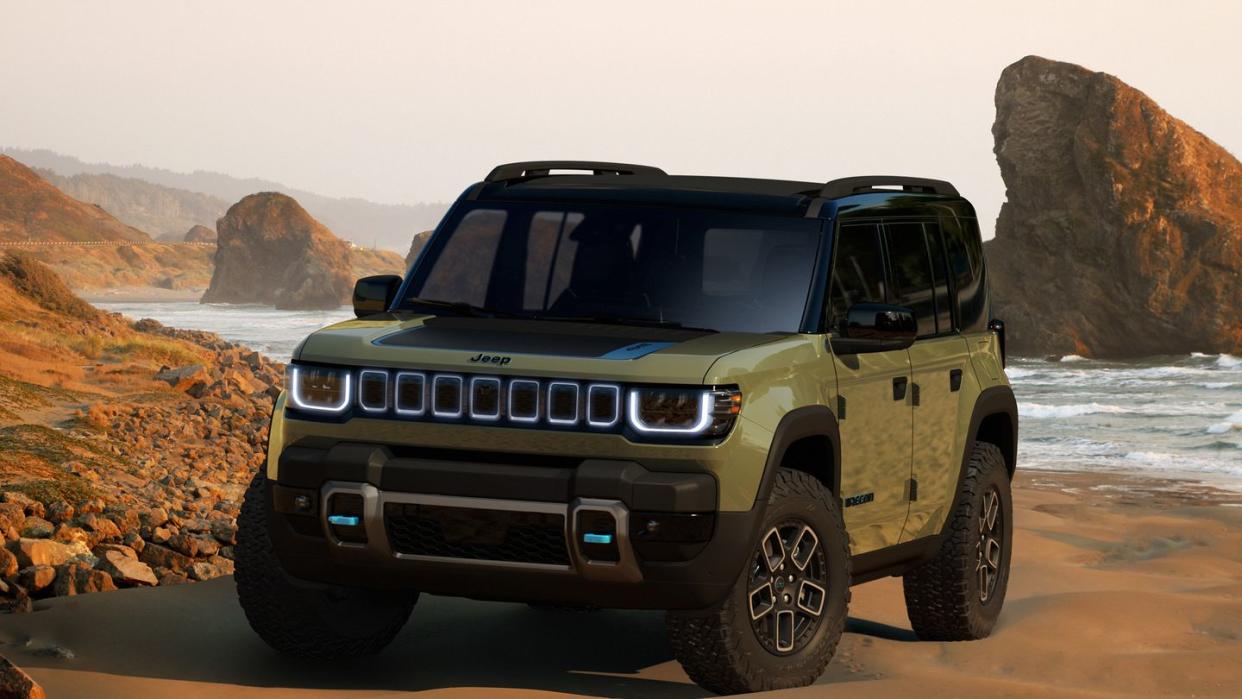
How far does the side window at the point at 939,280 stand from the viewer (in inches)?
333

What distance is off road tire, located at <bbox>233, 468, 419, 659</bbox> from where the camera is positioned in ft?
23.2

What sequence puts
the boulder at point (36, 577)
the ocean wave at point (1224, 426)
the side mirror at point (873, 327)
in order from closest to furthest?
the side mirror at point (873, 327) → the boulder at point (36, 577) → the ocean wave at point (1224, 426)

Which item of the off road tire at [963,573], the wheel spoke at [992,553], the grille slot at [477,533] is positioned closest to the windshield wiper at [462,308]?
the grille slot at [477,533]

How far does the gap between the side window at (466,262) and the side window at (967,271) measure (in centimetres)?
233

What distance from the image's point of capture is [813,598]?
22.3ft

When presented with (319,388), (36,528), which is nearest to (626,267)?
(319,388)

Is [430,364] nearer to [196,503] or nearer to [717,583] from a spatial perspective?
[717,583]

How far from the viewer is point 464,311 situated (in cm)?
736

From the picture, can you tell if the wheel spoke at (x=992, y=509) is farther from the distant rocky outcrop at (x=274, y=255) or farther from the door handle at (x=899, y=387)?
the distant rocky outcrop at (x=274, y=255)

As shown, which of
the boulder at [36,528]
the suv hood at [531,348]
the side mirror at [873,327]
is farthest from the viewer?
the boulder at [36,528]

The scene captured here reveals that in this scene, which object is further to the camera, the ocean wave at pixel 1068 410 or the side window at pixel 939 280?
the ocean wave at pixel 1068 410

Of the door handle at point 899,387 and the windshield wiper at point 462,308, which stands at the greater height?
the windshield wiper at point 462,308

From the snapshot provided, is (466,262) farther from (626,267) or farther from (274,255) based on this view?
(274,255)

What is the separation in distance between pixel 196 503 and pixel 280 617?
557 centimetres
